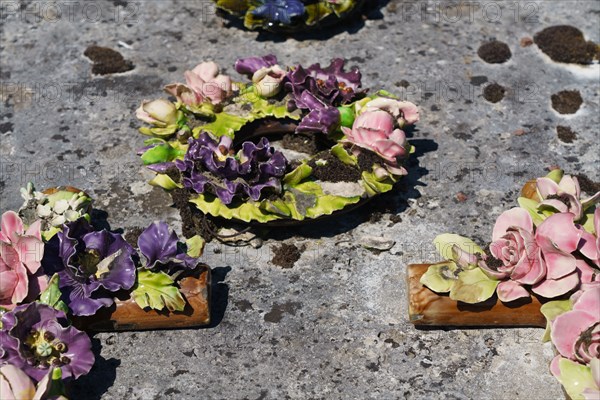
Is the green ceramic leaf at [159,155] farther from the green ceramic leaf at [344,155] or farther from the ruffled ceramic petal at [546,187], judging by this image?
the ruffled ceramic petal at [546,187]

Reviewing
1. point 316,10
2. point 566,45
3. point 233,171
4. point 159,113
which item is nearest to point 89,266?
point 233,171

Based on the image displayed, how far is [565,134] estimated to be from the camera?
401 cm

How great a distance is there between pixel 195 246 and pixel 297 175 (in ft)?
1.52

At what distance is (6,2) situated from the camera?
4.99 metres

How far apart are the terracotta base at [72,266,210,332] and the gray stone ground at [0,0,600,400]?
0.08 meters

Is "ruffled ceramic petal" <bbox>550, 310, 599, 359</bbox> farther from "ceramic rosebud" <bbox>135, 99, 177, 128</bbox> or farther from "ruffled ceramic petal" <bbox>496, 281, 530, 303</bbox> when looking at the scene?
"ceramic rosebud" <bbox>135, 99, 177, 128</bbox>

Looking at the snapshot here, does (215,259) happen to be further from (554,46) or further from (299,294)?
(554,46)

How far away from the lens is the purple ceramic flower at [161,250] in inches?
122

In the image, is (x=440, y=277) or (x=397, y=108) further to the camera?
(x=397, y=108)

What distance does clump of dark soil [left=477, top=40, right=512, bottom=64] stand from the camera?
14.6 ft

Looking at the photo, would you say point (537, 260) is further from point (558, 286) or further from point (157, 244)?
point (157, 244)

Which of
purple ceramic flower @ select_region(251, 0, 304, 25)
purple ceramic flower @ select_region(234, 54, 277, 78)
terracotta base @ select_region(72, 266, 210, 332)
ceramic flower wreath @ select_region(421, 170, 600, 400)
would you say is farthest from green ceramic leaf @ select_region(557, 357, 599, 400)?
purple ceramic flower @ select_region(251, 0, 304, 25)

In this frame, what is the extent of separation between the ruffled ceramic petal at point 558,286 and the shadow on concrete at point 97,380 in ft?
4.71

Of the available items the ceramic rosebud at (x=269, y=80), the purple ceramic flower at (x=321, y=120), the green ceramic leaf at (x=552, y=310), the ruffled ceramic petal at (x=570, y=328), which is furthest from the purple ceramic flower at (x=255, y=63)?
the ruffled ceramic petal at (x=570, y=328)
